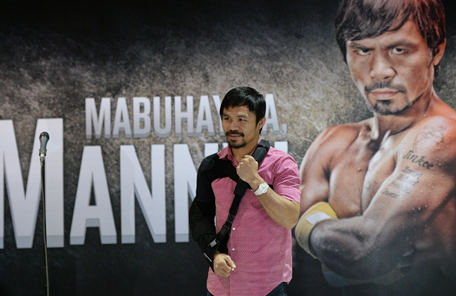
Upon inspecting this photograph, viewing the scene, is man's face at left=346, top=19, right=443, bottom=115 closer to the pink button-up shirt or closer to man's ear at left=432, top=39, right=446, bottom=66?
man's ear at left=432, top=39, right=446, bottom=66

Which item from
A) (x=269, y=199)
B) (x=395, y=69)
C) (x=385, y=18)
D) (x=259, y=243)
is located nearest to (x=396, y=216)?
(x=395, y=69)

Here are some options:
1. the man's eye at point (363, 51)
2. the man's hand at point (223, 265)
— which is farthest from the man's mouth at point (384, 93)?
the man's hand at point (223, 265)

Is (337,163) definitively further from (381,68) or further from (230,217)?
(230,217)

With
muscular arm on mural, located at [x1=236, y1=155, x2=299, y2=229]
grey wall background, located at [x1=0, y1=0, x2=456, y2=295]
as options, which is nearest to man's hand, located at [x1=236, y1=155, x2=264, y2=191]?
muscular arm on mural, located at [x1=236, y1=155, x2=299, y2=229]

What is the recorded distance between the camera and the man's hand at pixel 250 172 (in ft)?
4.58

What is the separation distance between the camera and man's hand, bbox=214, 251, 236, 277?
1.45 metres

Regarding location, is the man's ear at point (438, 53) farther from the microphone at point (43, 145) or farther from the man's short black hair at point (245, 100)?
the microphone at point (43, 145)

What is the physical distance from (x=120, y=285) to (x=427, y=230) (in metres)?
2.62

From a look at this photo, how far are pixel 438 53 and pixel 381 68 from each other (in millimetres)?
531

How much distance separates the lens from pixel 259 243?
4.98ft

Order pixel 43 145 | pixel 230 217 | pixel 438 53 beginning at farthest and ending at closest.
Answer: pixel 438 53, pixel 43 145, pixel 230 217

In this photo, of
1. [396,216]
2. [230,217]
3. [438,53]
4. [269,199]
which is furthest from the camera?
[438,53]

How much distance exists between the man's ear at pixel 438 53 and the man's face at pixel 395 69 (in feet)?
0.10

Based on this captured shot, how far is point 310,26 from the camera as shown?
10.7 ft
